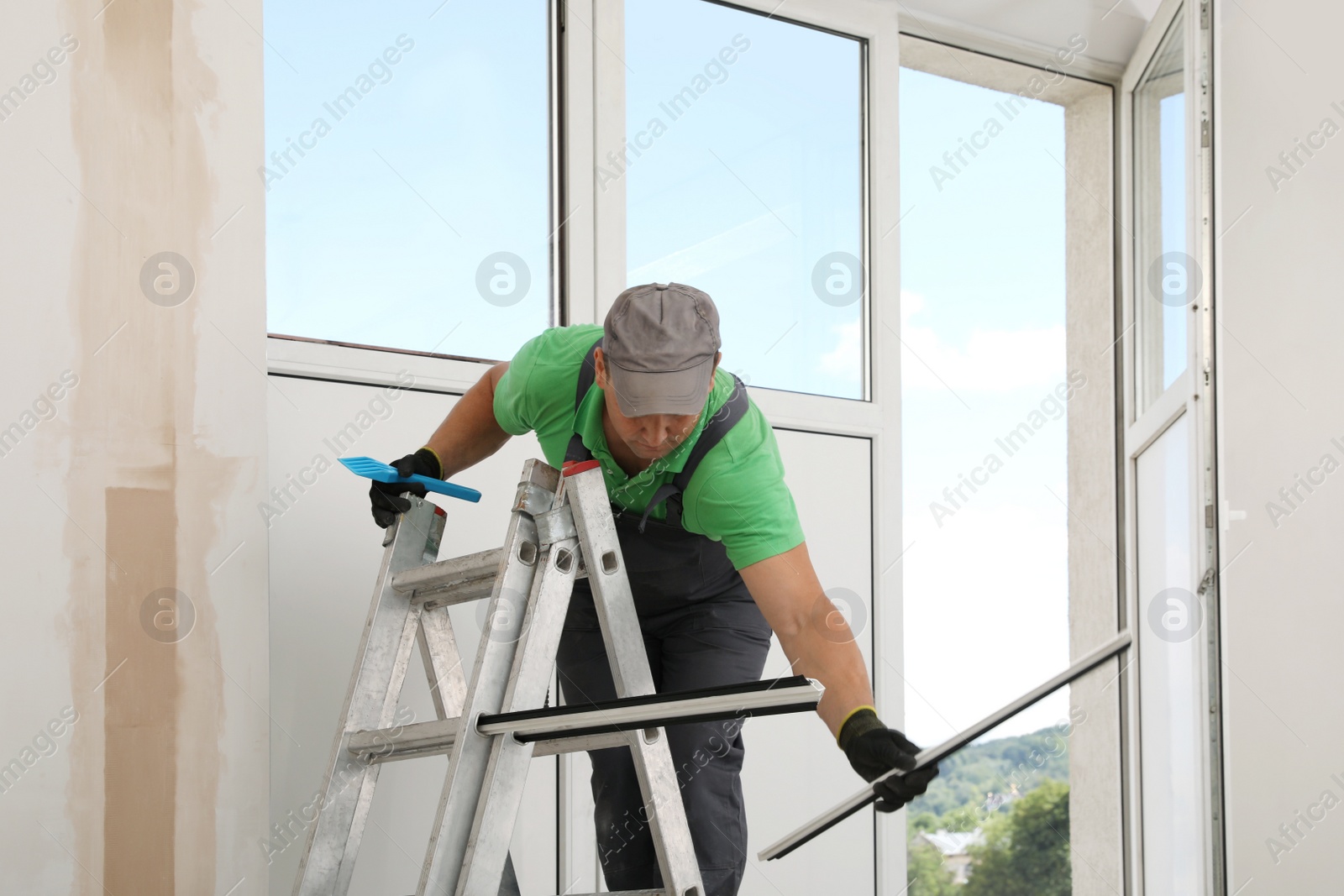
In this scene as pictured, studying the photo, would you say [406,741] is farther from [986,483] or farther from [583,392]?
[986,483]

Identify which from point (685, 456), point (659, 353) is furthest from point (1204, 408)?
point (659, 353)

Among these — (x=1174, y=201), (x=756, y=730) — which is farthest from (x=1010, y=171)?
(x=756, y=730)

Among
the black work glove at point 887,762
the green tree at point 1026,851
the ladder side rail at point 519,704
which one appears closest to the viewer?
the black work glove at point 887,762

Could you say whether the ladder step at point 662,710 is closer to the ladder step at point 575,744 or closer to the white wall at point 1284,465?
the ladder step at point 575,744

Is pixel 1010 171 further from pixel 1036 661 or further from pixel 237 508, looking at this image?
pixel 237 508

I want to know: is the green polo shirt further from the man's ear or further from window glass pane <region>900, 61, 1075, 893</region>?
window glass pane <region>900, 61, 1075, 893</region>

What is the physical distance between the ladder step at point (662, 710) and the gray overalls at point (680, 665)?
354 mm

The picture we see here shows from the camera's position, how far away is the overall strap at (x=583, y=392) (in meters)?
1.59

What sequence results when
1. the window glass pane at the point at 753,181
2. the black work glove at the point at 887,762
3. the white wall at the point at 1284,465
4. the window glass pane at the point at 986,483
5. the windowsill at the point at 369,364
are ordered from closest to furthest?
the black work glove at the point at 887,762 < the windowsill at the point at 369,364 < the white wall at the point at 1284,465 < the window glass pane at the point at 753,181 < the window glass pane at the point at 986,483

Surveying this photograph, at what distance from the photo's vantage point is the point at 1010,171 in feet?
30.3

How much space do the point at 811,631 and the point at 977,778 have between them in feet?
39.5

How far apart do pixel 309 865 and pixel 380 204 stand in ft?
4.24

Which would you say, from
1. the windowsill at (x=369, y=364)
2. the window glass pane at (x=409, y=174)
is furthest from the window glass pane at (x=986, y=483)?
the windowsill at (x=369, y=364)

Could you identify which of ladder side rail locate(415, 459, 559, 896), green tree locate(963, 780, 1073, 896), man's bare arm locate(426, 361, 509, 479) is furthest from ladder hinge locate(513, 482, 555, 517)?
green tree locate(963, 780, 1073, 896)
